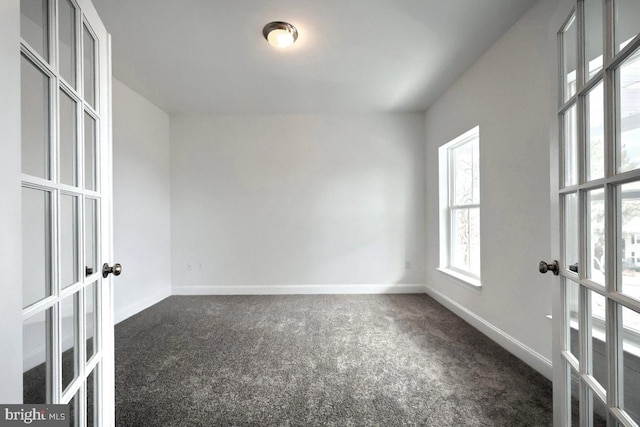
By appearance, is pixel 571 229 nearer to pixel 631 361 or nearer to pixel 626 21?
pixel 631 361

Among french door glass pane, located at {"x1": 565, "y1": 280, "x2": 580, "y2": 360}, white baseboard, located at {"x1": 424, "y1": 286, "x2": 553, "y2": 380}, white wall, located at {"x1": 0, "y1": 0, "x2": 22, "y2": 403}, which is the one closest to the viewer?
white wall, located at {"x1": 0, "y1": 0, "x2": 22, "y2": 403}

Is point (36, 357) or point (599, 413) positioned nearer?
point (36, 357)

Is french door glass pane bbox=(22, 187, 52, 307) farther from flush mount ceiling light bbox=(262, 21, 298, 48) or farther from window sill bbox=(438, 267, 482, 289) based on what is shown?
window sill bbox=(438, 267, 482, 289)

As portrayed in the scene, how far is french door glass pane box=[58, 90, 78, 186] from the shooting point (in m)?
0.87

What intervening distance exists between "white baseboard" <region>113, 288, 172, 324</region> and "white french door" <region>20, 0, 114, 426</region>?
6.11 ft

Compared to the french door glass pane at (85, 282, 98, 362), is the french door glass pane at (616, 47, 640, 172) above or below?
above

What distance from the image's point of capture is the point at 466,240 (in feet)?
9.88

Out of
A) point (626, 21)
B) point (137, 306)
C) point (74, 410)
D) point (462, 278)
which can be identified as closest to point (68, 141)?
point (74, 410)

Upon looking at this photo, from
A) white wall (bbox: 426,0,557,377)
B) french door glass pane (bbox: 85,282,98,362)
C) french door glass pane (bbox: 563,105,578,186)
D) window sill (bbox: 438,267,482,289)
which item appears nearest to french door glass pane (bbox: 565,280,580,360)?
french door glass pane (bbox: 563,105,578,186)

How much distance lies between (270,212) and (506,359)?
297 cm

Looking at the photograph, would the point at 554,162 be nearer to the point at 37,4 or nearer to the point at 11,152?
the point at 11,152

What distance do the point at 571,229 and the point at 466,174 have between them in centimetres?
218

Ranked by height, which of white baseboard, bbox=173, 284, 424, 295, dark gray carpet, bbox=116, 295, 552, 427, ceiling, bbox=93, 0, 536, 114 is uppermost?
ceiling, bbox=93, 0, 536, 114

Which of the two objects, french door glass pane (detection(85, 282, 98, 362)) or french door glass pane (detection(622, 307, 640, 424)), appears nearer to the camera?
french door glass pane (detection(622, 307, 640, 424))
